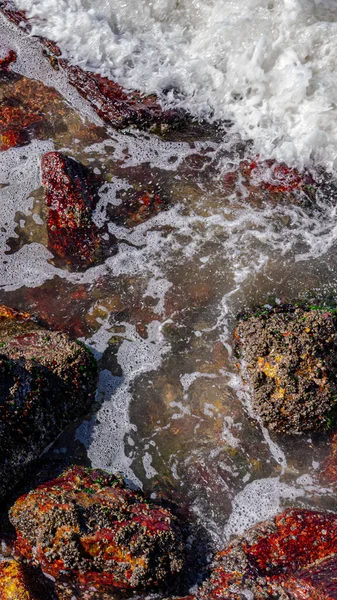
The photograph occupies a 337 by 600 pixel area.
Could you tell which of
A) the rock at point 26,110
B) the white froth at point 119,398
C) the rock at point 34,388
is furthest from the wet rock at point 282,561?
the rock at point 26,110

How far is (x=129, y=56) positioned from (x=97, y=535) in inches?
250

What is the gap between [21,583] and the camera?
12.1 ft

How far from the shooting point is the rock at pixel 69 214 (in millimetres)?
5809

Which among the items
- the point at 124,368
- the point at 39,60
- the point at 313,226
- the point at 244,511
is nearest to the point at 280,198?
the point at 313,226

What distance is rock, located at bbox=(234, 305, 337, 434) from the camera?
465 cm

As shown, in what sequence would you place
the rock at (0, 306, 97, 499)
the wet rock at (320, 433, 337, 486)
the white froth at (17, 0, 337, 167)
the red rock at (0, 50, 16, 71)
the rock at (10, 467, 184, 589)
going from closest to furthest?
the rock at (10, 467, 184, 589)
the rock at (0, 306, 97, 499)
the wet rock at (320, 433, 337, 486)
the white froth at (17, 0, 337, 167)
the red rock at (0, 50, 16, 71)

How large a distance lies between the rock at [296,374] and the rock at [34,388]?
1.64 meters

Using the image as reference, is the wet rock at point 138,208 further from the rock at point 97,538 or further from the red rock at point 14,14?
the red rock at point 14,14

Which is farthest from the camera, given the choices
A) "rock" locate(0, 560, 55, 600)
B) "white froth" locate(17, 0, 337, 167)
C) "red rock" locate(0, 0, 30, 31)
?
"red rock" locate(0, 0, 30, 31)

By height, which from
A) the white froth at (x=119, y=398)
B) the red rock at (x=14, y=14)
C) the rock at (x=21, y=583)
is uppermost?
the red rock at (x=14, y=14)

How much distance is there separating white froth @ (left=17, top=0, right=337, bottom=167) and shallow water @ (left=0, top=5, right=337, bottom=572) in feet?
1.99

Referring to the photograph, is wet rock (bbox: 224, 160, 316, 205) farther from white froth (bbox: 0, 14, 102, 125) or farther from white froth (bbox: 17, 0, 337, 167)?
white froth (bbox: 0, 14, 102, 125)

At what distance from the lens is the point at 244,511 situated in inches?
175

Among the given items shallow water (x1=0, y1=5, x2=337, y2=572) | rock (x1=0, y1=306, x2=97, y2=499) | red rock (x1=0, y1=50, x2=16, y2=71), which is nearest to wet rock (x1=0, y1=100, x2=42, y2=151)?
shallow water (x1=0, y1=5, x2=337, y2=572)
